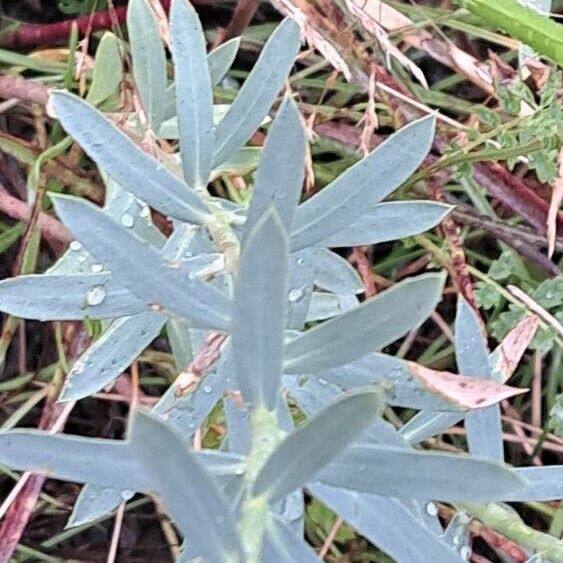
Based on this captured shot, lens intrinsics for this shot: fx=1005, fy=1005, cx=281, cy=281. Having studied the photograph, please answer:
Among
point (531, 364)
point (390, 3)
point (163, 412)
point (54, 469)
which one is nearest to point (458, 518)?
point (163, 412)

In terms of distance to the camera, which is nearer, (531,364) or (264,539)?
(264,539)

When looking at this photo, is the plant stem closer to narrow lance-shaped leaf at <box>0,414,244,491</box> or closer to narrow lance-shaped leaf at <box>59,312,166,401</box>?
narrow lance-shaped leaf at <box>0,414,244,491</box>

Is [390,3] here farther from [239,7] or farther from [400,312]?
[400,312]

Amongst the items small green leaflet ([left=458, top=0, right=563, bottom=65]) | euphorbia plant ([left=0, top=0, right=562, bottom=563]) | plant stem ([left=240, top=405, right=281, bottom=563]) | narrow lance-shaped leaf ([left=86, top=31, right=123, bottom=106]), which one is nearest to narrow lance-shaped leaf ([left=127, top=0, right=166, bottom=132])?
euphorbia plant ([left=0, top=0, right=562, bottom=563])

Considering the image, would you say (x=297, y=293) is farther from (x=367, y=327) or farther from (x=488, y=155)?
(x=488, y=155)

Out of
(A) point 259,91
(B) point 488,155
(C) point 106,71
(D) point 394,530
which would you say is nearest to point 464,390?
(D) point 394,530

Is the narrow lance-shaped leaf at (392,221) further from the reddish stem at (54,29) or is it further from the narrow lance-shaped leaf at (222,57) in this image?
the reddish stem at (54,29)
